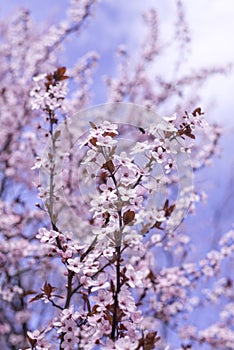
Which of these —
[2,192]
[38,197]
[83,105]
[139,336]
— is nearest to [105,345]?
[139,336]

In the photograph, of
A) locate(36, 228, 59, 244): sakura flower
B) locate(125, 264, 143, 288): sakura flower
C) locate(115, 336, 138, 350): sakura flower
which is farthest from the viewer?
locate(36, 228, 59, 244): sakura flower

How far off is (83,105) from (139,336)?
7.03 m

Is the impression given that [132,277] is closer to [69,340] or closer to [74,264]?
[74,264]

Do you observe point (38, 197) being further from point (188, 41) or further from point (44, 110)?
point (188, 41)

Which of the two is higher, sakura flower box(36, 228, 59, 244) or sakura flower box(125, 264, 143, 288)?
sakura flower box(36, 228, 59, 244)

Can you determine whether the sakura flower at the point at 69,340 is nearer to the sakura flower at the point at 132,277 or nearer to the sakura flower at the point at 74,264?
the sakura flower at the point at 74,264

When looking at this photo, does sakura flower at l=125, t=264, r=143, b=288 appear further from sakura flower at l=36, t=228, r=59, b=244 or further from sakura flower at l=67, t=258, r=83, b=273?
sakura flower at l=36, t=228, r=59, b=244

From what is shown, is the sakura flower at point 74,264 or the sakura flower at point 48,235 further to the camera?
the sakura flower at point 48,235

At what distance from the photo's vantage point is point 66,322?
8.11 ft

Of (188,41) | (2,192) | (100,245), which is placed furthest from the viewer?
(188,41)

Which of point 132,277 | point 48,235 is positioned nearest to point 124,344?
point 132,277

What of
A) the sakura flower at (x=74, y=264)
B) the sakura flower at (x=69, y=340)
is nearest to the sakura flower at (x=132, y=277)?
the sakura flower at (x=74, y=264)

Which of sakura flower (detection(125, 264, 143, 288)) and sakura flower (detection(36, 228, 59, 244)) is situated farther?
sakura flower (detection(36, 228, 59, 244))

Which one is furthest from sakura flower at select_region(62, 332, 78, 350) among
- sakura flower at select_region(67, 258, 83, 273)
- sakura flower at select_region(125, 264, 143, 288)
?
sakura flower at select_region(125, 264, 143, 288)
